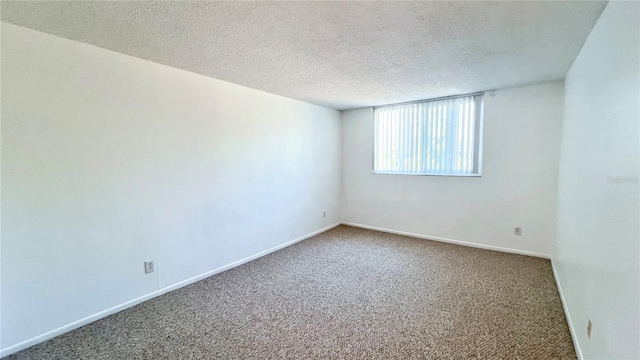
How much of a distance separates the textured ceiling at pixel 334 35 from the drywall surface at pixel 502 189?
1.89 ft

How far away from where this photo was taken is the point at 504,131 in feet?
12.2

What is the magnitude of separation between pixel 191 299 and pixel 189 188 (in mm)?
1112

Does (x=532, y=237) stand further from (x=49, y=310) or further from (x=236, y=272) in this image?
(x=49, y=310)

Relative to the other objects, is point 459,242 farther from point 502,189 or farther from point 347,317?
point 347,317

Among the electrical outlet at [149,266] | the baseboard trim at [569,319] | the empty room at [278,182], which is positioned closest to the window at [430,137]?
the empty room at [278,182]

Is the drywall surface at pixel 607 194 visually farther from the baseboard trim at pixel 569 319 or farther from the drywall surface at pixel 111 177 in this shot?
the drywall surface at pixel 111 177

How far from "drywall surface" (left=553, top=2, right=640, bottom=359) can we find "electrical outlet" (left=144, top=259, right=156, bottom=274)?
324 centimetres

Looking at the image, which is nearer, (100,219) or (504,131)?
(100,219)

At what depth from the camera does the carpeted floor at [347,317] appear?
6.16ft

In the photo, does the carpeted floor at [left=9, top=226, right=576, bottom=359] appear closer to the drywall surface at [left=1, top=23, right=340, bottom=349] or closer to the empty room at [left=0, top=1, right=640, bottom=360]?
the empty room at [left=0, top=1, right=640, bottom=360]

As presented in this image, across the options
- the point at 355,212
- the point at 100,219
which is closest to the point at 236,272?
the point at 100,219

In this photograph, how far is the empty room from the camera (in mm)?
1677

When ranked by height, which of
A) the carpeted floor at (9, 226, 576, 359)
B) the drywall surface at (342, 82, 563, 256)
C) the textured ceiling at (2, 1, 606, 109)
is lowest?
the carpeted floor at (9, 226, 576, 359)

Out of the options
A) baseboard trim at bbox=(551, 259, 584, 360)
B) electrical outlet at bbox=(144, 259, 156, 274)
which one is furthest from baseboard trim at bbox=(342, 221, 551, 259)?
electrical outlet at bbox=(144, 259, 156, 274)
